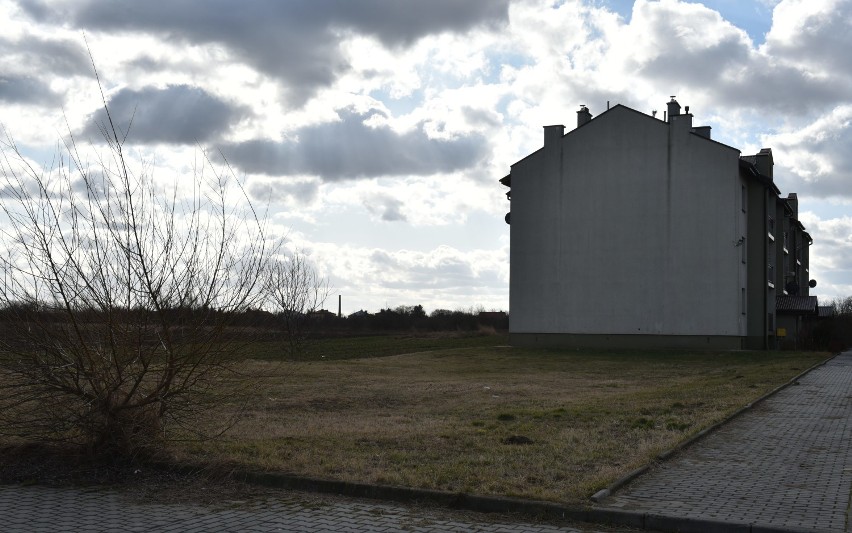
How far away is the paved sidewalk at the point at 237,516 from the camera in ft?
22.3

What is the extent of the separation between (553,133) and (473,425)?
32365mm

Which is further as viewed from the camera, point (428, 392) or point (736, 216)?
point (736, 216)

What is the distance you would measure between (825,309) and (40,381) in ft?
207

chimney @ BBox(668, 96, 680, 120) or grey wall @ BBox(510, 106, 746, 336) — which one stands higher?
chimney @ BBox(668, 96, 680, 120)

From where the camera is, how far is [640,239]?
132 ft

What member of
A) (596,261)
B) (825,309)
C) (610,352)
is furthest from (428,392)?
(825,309)

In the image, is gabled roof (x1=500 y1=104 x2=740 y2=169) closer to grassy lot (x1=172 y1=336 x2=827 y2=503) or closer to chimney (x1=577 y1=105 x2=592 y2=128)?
chimney (x1=577 y1=105 x2=592 y2=128)

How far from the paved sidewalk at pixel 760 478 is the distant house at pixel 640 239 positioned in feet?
83.4

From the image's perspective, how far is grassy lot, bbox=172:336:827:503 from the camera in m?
8.70

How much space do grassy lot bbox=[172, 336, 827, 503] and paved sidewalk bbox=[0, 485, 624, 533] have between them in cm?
63

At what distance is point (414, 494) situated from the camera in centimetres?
779

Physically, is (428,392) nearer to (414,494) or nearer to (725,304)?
(414,494)

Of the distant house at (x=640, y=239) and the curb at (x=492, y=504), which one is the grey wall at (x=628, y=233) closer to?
the distant house at (x=640, y=239)

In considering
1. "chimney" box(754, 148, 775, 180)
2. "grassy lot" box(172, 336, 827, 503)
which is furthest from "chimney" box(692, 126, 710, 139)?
"grassy lot" box(172, 336, 827, 503)
